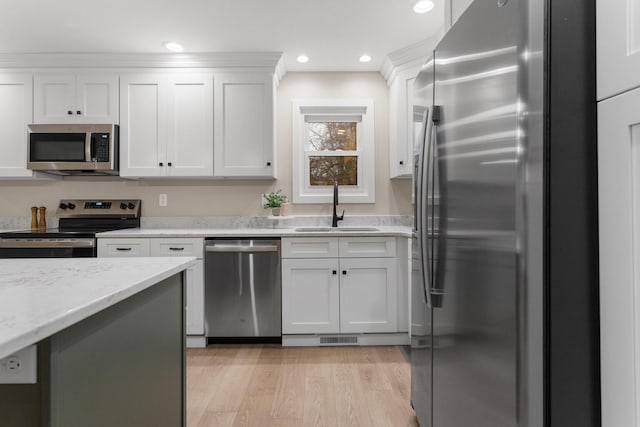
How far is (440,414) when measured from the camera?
→ 134cm

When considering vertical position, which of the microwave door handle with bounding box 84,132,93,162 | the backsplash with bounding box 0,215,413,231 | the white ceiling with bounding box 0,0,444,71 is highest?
the white ceiling with bounding box 0,0,444,71

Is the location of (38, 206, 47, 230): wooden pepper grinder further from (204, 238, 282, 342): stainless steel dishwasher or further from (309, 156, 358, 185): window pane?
(309, 156, 358, 185): window pane

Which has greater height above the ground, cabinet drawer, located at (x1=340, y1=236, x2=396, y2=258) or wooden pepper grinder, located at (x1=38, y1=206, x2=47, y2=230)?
wooden pepper grinder, located at (x1=38, y1=206, x2=47, y2=230)

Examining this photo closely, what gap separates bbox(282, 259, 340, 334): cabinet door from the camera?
2746 mm

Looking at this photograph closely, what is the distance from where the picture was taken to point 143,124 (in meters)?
3.05

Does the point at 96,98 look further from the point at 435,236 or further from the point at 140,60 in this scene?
the point at 435,236

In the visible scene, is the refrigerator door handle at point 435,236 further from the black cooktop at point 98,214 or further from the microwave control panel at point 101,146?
the black cooktop at point 98,214

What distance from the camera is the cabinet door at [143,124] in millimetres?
3041

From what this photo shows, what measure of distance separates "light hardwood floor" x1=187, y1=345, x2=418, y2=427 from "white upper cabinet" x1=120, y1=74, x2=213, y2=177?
1.57 m

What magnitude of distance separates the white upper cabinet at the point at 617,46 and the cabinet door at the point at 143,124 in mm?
3011

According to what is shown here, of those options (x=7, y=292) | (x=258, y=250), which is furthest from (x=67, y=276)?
(x=258, y=250)

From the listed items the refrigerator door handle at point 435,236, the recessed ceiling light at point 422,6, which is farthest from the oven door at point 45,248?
the recessed ceiling light at point 422,6

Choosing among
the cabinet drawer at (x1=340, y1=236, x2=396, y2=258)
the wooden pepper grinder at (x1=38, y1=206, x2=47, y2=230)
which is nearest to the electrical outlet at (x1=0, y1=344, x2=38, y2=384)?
the cabinet drawer at (x1=340, y1=236, x2=396, y2=258)

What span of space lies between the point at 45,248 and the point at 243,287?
151cm
